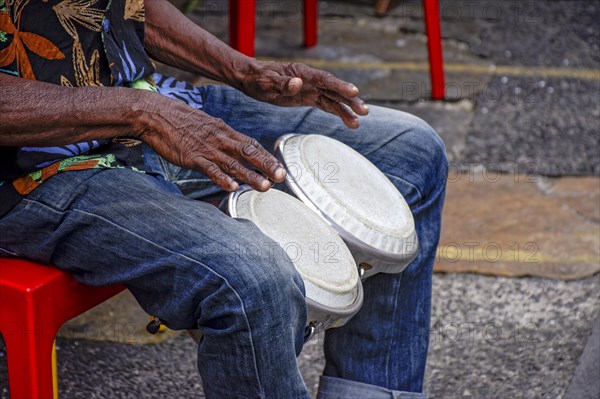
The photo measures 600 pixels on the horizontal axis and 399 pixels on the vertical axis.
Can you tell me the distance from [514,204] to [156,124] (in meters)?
1.95

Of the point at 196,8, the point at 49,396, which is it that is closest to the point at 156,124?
the point at 49,396

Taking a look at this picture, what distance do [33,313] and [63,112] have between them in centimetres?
35

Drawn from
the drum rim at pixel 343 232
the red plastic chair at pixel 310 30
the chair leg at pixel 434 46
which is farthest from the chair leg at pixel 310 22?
the drum rim at pixel 343 232

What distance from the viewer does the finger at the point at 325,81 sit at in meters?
1.84

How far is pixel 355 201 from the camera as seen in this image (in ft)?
5.69

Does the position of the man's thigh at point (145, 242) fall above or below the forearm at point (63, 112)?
below

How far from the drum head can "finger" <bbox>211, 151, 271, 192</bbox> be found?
0.13 metres

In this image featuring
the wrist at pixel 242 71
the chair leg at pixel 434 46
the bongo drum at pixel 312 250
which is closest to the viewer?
the bongo drum at pixel 312 250

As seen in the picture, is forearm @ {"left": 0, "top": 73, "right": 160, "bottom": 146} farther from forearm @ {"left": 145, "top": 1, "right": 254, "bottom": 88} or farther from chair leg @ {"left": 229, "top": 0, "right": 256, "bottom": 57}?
chair leg @ {"left": 229, "top": 0, "right": 256, "bottom": 57}

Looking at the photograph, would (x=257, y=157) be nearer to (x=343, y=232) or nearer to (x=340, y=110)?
(x=343, y=232)

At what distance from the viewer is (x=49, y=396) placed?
5.38 ft

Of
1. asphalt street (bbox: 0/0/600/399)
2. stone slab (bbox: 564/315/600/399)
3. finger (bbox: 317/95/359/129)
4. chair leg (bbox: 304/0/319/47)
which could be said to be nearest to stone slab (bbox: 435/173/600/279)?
asphalt street (bbox: 0/0/600/399)

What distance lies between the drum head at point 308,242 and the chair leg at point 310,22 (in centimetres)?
316

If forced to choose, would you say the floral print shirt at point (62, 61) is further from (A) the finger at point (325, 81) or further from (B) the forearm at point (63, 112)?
(A) the finger at point (325, 81)
